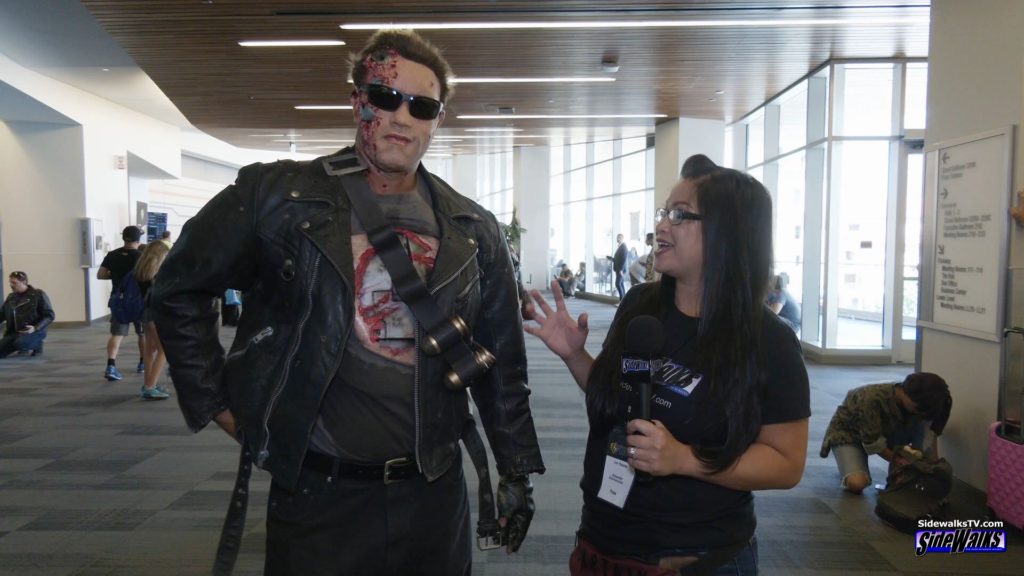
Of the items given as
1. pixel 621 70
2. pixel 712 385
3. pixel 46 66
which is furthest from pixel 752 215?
pixel 46 66

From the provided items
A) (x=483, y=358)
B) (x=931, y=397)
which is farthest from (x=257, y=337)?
(x=931, y=397)

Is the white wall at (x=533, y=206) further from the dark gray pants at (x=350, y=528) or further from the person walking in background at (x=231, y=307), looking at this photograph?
the dark gray pants at (x=350, y=528)

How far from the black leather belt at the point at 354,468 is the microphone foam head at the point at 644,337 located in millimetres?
519

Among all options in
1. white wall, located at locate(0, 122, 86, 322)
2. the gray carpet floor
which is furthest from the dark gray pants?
white wall, located at locate(0, 122, 86, 322)

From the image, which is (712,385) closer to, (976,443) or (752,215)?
(752,215)

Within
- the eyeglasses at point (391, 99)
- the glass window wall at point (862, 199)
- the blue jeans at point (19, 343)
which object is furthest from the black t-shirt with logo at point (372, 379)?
the blue jeans at point (19, 343)

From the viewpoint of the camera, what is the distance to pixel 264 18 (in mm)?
6805

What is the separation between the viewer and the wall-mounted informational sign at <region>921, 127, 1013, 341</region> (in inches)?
159

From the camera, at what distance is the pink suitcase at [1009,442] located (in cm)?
354

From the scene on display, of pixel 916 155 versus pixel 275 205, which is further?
pixel 916 155

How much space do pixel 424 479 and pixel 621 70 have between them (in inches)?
327

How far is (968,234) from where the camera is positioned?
14.4 ft

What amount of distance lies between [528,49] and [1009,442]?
19.7ft

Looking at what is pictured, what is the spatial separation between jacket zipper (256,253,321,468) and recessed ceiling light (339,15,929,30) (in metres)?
5.97
